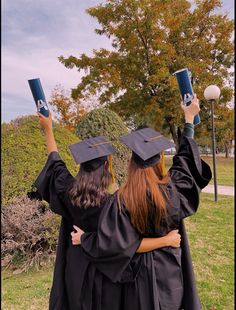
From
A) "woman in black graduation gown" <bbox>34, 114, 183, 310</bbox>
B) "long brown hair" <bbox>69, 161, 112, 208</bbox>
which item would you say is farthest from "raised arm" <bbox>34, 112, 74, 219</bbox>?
"long brown hair" <bbox>69, 161, 112, 208</bbox>

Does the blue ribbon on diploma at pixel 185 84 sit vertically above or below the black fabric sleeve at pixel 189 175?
above

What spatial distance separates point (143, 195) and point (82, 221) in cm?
46

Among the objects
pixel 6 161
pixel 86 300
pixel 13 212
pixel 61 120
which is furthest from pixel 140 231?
pixel 61 120

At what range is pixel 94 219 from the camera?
1938 mm

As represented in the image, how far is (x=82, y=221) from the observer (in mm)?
1971

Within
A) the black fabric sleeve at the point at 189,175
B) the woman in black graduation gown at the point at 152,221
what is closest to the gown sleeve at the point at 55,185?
the woman in black graduation gown at the point at 152,221

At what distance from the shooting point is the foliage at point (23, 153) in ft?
14.4

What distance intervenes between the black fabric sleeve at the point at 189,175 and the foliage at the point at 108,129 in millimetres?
2581

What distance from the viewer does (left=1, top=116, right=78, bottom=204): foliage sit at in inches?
173

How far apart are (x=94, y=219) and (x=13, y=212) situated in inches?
105

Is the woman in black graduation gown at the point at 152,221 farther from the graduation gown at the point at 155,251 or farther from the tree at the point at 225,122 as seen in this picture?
the tree at the point at 225,122

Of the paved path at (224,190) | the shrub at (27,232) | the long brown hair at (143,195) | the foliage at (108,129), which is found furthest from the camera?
the paved path at (224,190)

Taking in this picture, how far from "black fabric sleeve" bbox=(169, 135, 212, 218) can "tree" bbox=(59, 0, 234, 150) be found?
40.6ft

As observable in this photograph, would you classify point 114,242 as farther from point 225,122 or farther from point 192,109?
point 225,122
